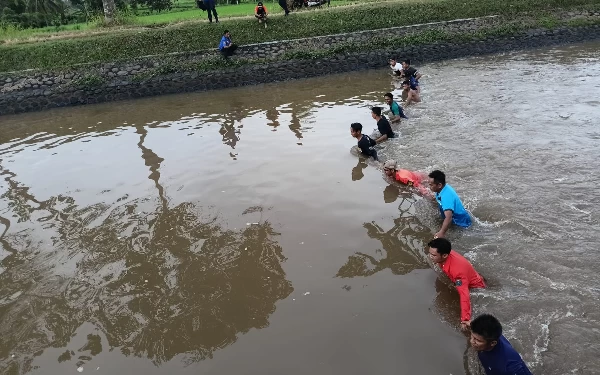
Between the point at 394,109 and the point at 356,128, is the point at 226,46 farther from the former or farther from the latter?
the point at 356,128

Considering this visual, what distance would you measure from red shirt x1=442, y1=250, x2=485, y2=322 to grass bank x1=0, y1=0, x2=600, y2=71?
1888 centimetres

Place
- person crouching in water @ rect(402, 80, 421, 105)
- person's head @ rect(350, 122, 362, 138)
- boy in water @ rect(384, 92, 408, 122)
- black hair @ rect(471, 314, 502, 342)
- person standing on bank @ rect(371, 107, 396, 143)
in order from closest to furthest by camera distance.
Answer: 1. black hair @ rect(471, 314, 502, 342)
2. person's head @ rect(350, 122, 362, 138)
3. person standing on bank @ rect(371, 107, 396, 143)
4. boy in water @ rect(384, 92, 408, 122)
5. person crouching in water @ rect(402, 80, 421, 105)

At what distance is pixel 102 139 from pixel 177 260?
8755 mm

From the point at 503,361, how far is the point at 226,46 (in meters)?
19.4

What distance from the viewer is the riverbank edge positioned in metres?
19.5

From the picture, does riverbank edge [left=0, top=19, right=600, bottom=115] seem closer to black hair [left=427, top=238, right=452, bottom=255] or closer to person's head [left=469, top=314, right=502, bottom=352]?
black hair [left=427, top=238, right=452, bottom=255]

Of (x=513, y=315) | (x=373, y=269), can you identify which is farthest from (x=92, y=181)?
(x=513, y=315)

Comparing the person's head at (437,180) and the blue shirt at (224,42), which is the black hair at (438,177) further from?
the blue shirt at (224,42)

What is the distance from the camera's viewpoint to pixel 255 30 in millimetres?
22359

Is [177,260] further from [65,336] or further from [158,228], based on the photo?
[65,336]

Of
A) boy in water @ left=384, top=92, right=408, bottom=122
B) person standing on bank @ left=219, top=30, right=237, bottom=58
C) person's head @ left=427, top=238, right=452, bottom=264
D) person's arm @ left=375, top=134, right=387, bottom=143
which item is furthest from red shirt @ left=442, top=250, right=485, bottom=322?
person standing on bank @ left=219, top=30, right=237, bottom=58

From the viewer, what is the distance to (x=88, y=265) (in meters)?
6.78

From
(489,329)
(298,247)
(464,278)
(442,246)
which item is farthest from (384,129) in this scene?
(489,329)

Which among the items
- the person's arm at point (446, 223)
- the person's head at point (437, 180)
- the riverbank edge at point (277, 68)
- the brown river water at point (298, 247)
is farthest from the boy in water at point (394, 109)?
the riverbank edge at point (277, 68)
